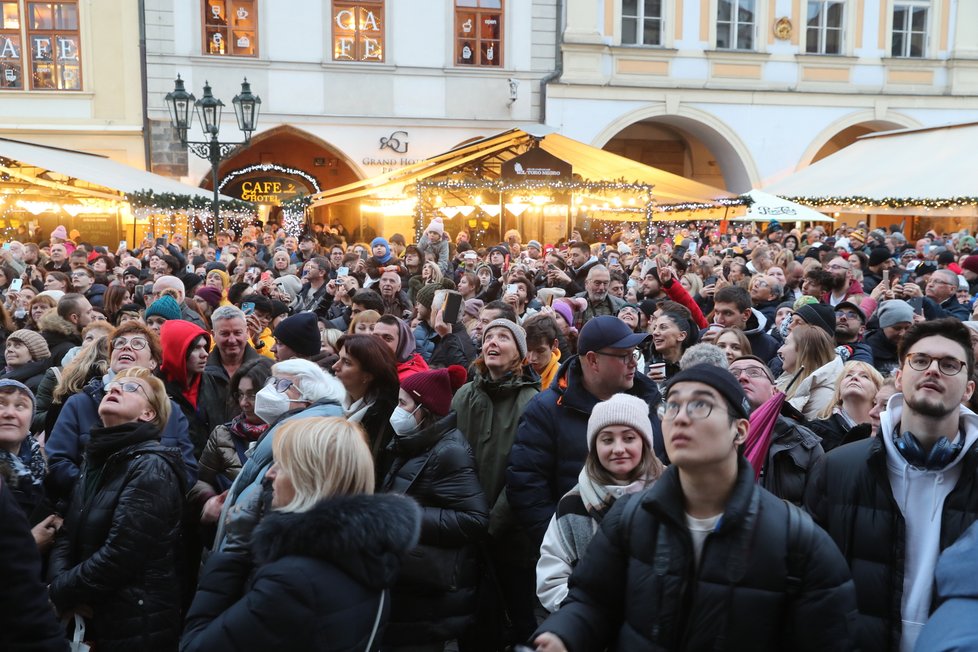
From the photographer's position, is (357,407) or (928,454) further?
(357,407)

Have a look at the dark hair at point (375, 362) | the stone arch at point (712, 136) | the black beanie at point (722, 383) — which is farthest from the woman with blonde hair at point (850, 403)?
the stone arch at point (712, 136)

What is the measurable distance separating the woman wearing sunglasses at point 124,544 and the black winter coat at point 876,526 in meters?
2.36

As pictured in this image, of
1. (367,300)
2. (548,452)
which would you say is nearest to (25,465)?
(548,452)

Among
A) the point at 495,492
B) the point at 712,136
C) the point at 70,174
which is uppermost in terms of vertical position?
the point at 712,136

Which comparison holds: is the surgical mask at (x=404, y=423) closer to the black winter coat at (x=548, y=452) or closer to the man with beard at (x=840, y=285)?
the black winter coat at (x=548, y=452)

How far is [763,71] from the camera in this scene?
22.8m

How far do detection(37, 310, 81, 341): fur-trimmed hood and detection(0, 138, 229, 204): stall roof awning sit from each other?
30.4 feet

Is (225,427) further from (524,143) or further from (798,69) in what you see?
(798,69)

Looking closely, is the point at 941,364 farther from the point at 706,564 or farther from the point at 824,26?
the point at 824,26

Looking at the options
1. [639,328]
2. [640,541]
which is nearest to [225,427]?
[640,541]

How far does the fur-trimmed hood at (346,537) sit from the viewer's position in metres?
2.30

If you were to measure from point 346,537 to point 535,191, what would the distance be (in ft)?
46.4

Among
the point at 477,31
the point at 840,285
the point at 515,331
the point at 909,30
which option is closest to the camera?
the point at 515,331

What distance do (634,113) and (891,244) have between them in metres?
9.57
